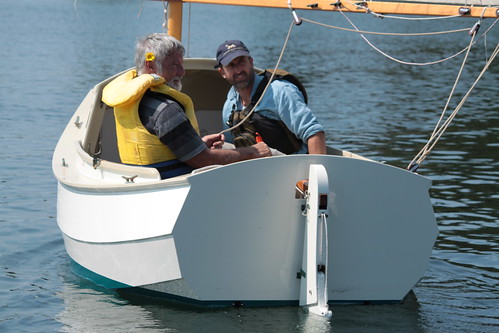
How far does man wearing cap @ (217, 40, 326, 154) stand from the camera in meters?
6.56

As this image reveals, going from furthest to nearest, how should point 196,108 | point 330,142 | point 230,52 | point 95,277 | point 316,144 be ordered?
point 330,142, point 196,108, point 95,277, point 230,52, point 316,144

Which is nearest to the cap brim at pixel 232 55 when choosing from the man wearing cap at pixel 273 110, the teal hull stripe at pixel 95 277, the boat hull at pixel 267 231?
the man wearing cap at pixel 273 110

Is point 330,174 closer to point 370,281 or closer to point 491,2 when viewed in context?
point 370,281

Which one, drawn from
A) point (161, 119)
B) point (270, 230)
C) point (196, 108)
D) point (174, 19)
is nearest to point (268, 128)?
point (161, 119)

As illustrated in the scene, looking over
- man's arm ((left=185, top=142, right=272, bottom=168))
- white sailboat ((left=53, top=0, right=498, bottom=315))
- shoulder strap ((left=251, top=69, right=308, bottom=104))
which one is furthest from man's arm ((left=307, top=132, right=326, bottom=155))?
white sailboat ((left=53, top=0, right=498, bottom=315))

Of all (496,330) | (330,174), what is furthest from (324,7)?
(496,330)

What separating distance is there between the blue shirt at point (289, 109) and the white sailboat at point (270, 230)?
0.63m

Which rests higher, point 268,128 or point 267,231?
point 268,128

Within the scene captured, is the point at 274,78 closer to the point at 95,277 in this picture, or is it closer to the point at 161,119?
the point at 161,119

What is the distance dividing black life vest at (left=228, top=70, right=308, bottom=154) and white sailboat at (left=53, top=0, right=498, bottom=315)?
0.88 metres

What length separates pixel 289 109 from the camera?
6.62 m

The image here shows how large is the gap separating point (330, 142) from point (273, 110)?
321 inches

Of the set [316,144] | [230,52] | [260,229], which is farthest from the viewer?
[230,52]

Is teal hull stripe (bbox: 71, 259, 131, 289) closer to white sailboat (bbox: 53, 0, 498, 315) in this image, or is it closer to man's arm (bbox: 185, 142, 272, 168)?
white sailboat (bbox: 53, 0, 498, 315)
